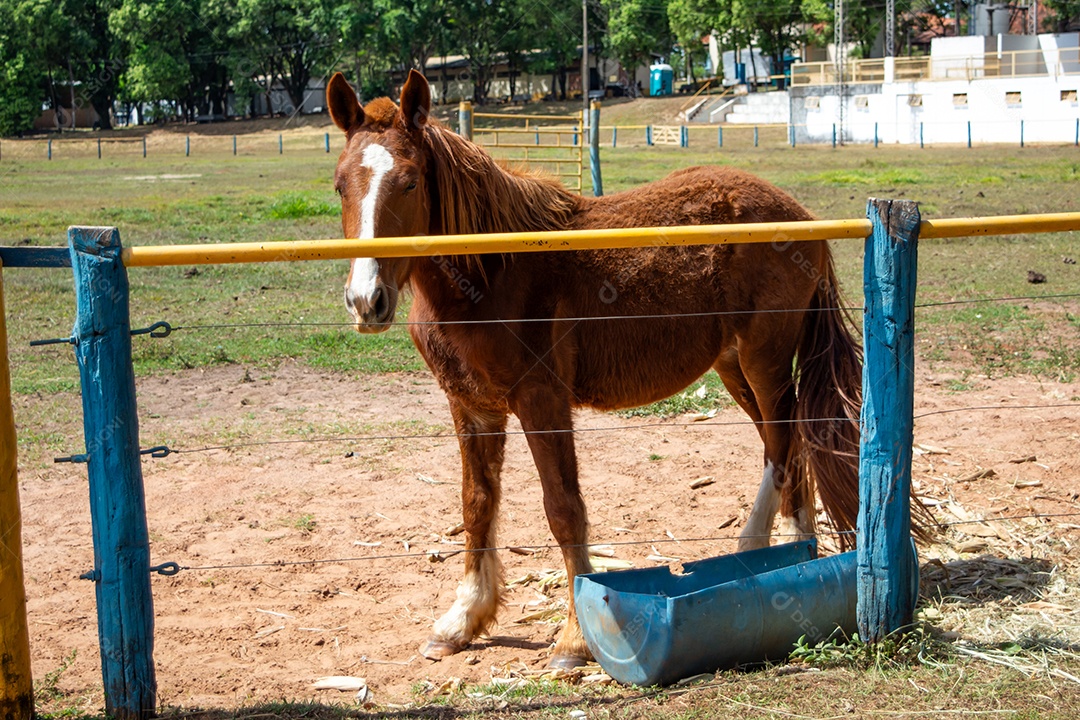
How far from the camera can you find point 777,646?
373 centimetres

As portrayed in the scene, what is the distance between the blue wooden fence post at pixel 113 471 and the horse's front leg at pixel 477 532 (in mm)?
1486

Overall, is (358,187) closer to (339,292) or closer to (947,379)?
(947,379)

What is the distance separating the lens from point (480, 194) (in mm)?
4301

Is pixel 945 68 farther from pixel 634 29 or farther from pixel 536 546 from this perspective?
pixel 536 546

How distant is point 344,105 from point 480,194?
0.69m

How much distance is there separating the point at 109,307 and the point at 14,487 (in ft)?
2.24

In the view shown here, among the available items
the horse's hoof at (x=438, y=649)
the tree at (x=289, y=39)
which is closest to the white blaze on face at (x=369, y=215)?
the horse's hoof at (x=438, y=649)

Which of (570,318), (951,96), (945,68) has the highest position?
(945,68)

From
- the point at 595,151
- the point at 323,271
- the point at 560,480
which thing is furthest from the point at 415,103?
the point at 595,151

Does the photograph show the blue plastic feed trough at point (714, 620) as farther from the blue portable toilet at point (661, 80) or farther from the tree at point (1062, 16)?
the blue portable toilet at point (661, 80)

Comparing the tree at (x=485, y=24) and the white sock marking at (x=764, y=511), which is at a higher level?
the tree at (x=485, y=24)

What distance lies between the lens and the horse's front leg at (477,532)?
14.8 feet

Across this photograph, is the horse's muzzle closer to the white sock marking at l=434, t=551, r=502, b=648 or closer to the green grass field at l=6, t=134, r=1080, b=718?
the green grass field at l=6, t=134, r=1080, b=718

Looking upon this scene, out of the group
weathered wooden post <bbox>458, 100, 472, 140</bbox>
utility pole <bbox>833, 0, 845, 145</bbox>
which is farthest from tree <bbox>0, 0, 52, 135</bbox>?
weathered wooden post <bbox>458, 100, 472, 140</bbox>
